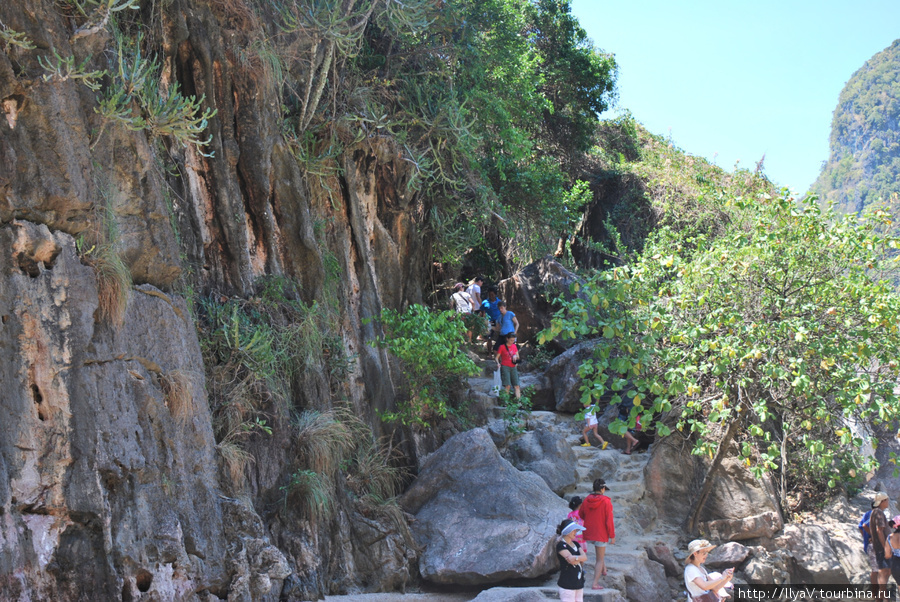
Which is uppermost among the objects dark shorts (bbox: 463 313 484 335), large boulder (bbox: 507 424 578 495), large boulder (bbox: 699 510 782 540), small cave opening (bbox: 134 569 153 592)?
dark shorts (bbox: 463 313 484 335)

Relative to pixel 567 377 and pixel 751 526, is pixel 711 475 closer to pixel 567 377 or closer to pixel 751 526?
pixel 751 526

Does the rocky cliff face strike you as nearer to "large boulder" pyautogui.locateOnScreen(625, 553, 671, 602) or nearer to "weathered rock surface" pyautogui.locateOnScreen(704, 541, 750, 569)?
"large boulder" pyautogui.locateOnScreen(625, 553, 671, 602)

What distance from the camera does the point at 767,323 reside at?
334 inches

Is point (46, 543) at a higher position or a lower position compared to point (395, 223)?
lower

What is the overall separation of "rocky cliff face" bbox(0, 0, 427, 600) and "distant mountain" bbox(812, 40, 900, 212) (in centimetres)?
6157

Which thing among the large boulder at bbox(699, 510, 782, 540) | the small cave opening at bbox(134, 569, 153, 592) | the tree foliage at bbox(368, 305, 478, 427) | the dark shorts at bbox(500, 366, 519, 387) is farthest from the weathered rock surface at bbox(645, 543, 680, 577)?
the small cave opening at bbox(134, 569, 153, 592)

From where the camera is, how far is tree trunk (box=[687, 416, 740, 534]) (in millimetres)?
9539

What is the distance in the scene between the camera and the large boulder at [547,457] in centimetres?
1004

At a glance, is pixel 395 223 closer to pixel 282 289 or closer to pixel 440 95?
pixel 440 95

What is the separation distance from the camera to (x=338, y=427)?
23.6 feet

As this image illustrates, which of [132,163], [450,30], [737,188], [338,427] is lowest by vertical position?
[338,427]

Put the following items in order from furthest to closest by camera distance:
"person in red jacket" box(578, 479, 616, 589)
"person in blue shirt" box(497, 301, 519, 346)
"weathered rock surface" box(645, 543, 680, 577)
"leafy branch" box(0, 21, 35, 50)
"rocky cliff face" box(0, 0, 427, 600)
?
"person in blue shirt" box(497, 301, 519, 346), "weathered rock surface" box(645, 543, 680, 577), "person in red jacket" box(578, 479, 616, 589), "leafy branch" box(0, 21, 35, 50), "rocky cliff face" box(0, 0, 427, 600)

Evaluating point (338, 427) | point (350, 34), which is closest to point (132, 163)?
point (338, 427)

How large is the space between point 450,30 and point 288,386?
6.52 m
